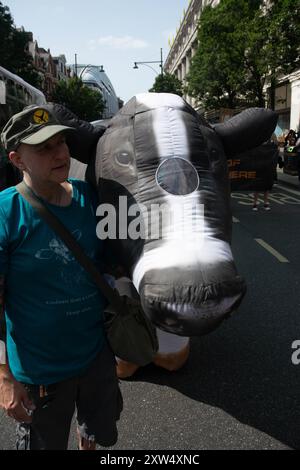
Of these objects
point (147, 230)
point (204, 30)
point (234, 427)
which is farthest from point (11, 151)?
point (204, 30)

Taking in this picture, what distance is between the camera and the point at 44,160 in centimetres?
164

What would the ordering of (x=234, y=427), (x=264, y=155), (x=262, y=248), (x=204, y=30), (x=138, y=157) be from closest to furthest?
(x=138, y=157) → (x=234, y=427) → (x=264, y=155) → (x=262, y=248) → (x=204, y=30)

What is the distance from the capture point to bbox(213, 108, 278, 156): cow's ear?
8.14 ft

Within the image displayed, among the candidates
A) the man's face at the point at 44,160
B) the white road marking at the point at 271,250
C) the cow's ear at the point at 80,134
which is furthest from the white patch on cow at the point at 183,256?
the white road marking at the point at 271,250

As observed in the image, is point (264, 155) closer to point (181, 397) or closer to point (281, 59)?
point (181, 397)

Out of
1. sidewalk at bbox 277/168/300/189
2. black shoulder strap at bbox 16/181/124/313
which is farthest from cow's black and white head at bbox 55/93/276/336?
sidewalk at bbox 277/168/300/189

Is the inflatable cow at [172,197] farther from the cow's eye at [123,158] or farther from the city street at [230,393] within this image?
the city street at [230,393]

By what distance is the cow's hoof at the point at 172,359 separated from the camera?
3.18 m

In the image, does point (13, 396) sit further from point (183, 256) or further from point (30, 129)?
point (30, 129)

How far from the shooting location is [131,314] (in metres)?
1.88
